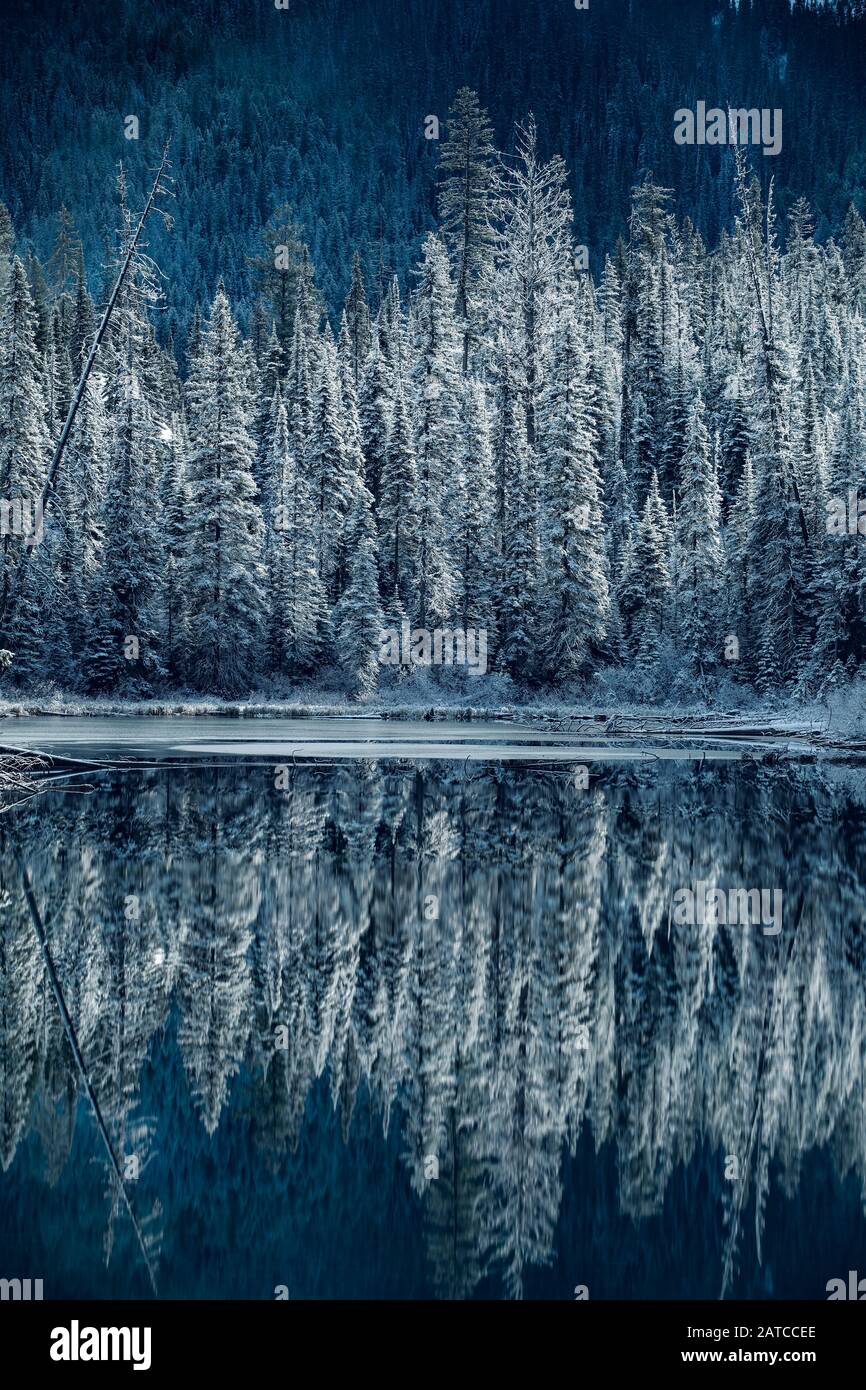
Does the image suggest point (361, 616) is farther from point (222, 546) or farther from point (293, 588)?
point (222, 546)

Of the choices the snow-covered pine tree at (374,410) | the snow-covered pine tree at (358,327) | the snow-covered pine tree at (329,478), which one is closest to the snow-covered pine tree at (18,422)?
the snow-covered pine tree at (329,478)

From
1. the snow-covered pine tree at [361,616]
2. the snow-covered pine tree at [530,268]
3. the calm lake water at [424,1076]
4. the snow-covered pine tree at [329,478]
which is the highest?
the snow-covered pine tree at [530,268]

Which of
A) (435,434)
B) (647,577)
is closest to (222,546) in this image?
(435,434)

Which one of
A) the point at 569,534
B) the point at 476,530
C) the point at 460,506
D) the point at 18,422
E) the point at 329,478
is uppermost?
the point at 18,422

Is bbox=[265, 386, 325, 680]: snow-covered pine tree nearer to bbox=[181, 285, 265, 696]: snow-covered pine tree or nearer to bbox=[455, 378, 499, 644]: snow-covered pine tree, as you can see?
bbox=[181, 285, 265, 696]: snow-covered pine tree

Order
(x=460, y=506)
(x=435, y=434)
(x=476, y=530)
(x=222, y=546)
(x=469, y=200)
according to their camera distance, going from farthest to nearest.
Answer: (x=469, y=200) < (x=435, y=434) < (x=460, y=506) < (x=476, y=530) < (x=222, y=546)

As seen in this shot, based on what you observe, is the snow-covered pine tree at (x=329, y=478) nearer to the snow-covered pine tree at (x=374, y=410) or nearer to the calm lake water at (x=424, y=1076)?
the snow-covered pine tree at (x=374, y=410)

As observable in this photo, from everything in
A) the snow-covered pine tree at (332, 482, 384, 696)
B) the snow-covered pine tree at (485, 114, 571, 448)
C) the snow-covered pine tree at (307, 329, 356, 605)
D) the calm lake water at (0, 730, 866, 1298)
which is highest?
the snow-covered pine tree at (485, 114, 571, 448)

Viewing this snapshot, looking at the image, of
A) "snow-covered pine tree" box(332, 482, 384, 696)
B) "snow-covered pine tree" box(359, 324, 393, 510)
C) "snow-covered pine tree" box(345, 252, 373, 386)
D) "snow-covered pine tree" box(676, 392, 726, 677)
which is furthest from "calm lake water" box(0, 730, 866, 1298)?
"snow-covered pine tree" box(345, 252, 373, 386)
